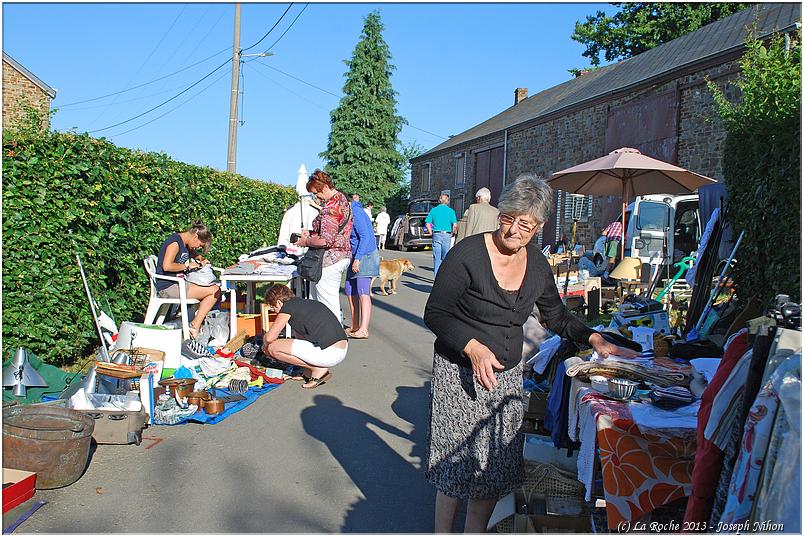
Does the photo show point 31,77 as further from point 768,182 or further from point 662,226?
point 768,182

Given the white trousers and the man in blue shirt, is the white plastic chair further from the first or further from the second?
the man in blue shirt

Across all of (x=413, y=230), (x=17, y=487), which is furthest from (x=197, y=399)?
(x=413, y=230)

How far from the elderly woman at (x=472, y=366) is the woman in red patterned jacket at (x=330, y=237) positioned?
4.95 m

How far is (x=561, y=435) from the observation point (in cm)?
413

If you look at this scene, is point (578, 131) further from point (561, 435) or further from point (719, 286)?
point (561, 435)

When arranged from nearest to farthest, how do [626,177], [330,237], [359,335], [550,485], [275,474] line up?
[550,485]
[275,474]
[330,237]
[359,335]
[626,177]

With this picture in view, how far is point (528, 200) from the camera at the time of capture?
3363mm

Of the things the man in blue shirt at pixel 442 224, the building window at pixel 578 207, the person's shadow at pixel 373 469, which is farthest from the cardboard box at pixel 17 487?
the building window at pixel 578 207

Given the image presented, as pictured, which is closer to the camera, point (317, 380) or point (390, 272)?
point (317, 380)

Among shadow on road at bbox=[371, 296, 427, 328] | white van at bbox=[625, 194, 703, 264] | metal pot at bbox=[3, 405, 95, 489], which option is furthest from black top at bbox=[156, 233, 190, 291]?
white van at bbox=[625, 194, 703, 264]

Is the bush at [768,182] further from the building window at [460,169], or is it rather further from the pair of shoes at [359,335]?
the building window at [460,169]

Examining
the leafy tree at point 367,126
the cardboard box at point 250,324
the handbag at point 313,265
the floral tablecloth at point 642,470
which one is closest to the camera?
the floral tablecloth at point 642,470

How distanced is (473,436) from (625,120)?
2073 centimetres

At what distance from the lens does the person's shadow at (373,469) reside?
412 cm
